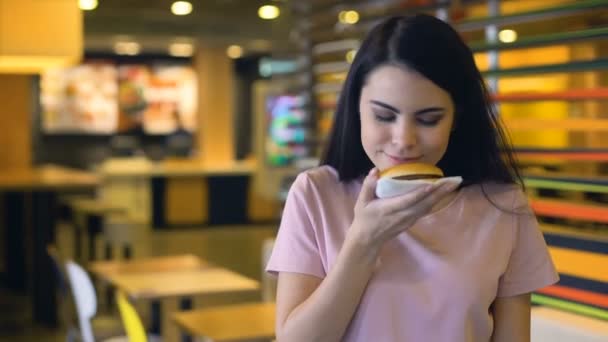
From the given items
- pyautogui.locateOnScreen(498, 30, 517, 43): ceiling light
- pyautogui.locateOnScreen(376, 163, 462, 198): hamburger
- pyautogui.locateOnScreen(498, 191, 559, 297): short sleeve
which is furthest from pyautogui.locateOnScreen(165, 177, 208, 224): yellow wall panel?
pyautogui.locateOnScreen(376, 163, 462, 198): hamburger

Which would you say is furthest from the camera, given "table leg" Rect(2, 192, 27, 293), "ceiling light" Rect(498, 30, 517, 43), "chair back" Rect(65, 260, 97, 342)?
"table leg" Rect(2, 192, 27, 293)

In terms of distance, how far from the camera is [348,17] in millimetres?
4184

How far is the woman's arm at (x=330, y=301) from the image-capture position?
1373 mm

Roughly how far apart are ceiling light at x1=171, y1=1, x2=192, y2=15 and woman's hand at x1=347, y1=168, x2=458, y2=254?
1086cm

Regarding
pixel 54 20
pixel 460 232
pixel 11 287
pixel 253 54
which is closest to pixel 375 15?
pixel 460 232

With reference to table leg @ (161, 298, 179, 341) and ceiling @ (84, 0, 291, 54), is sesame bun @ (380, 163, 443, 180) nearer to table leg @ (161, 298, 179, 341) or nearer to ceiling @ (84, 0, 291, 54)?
table leg @ (161, 298, 179, 341)

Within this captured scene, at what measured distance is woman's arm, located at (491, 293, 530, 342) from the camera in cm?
151

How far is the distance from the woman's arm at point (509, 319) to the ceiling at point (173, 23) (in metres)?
10.5

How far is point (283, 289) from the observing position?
146cm

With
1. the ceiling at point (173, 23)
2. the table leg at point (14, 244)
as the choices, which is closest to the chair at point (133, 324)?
the table leg at point (14, 244)

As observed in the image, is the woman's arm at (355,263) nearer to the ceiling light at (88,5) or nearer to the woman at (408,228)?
the woman at (408,228)

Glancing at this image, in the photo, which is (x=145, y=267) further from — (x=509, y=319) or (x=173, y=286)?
(x=509, y=319)

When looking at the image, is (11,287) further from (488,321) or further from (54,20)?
(488,321)

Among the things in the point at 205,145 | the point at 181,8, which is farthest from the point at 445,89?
the point at 205,145
